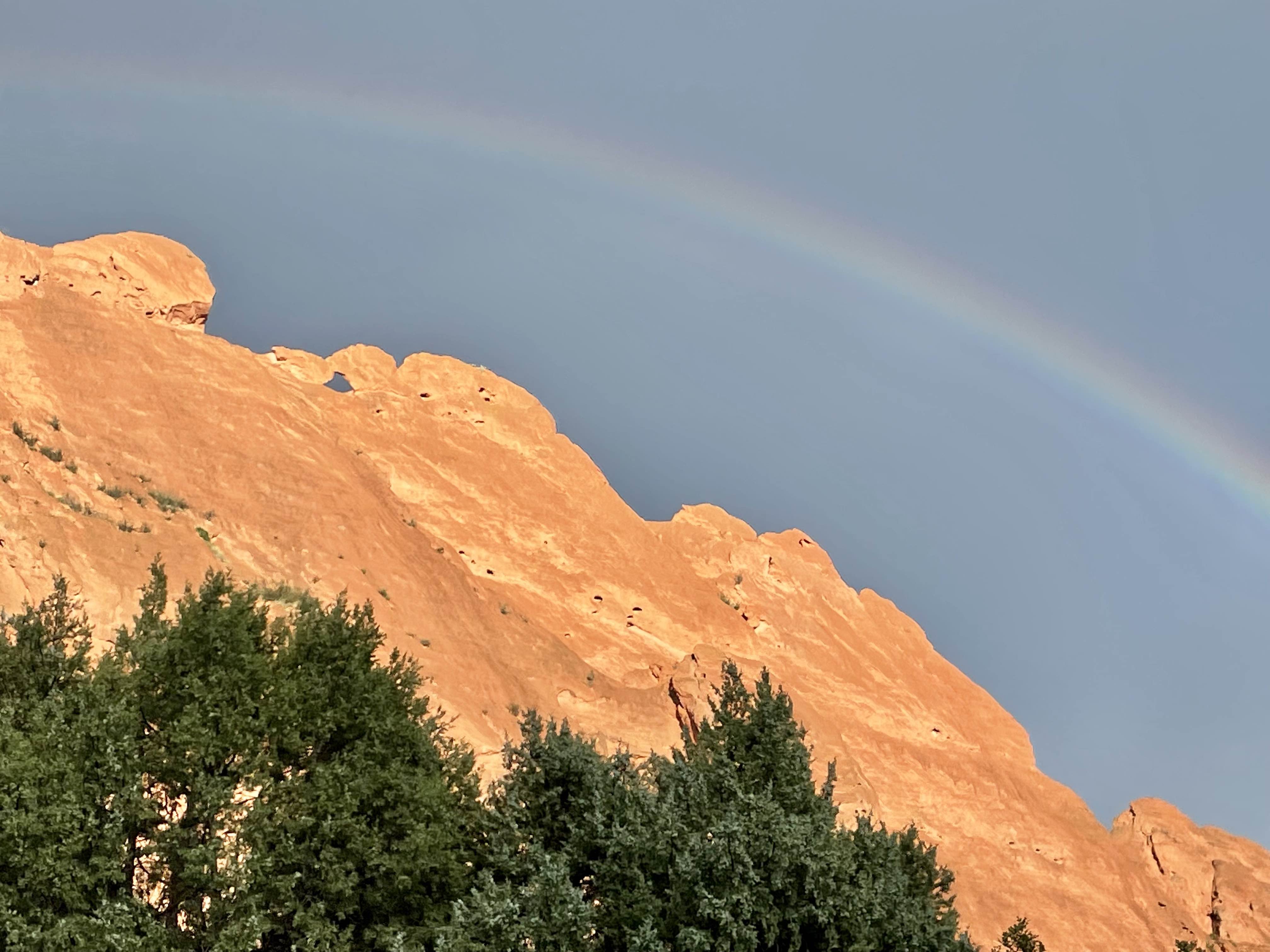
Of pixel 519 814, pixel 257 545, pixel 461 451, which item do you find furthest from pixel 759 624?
pixel 519 814

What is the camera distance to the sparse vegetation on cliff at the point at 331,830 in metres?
20.8

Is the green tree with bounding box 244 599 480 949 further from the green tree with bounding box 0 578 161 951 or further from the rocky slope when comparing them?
the rocky slope

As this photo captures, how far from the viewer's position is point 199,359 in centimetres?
6856

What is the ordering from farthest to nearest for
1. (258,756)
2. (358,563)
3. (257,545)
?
(358,563), (257,545), (258,756)

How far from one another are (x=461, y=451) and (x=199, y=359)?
24471 mm

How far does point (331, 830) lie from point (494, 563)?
60.7 m

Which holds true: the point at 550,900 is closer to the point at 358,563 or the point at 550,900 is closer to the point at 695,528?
the point at 358,563

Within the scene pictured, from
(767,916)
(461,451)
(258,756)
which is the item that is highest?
(461,451)

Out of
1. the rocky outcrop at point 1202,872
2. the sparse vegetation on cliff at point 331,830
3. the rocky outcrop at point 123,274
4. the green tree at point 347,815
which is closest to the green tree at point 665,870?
the sparse vegetation on cliff at point 331,830

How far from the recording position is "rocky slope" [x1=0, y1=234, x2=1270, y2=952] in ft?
175

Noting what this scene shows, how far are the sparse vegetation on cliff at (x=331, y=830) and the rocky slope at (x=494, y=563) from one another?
1525 centimetres

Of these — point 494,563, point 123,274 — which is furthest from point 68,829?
point 494,563

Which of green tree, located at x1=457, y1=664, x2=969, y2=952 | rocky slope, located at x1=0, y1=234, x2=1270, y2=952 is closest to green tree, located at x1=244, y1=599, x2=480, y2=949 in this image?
green tree, located at x1=457, y1=664, x2=969, y2=952

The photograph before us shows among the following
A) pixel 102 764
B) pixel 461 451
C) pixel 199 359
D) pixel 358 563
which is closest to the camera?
pixel 102 764
